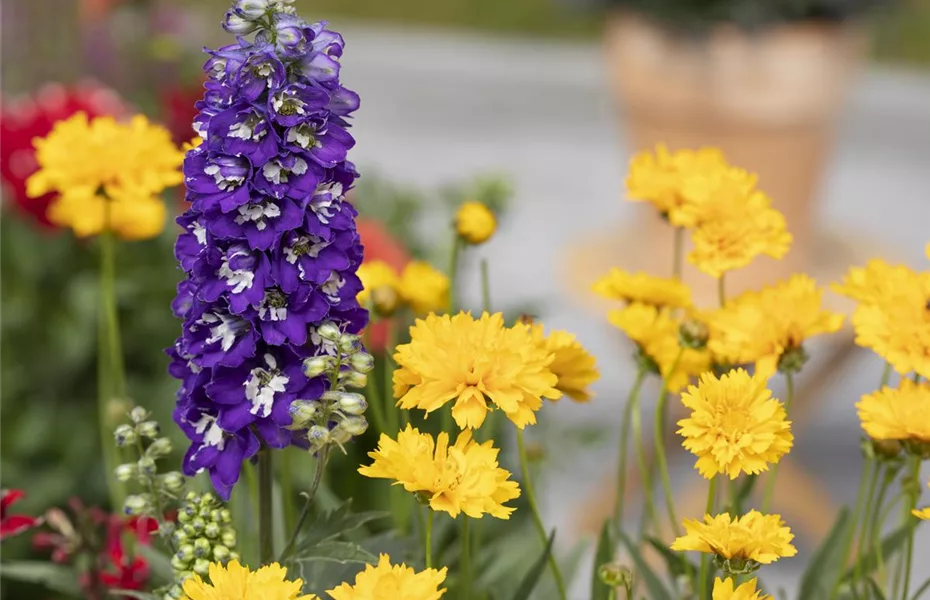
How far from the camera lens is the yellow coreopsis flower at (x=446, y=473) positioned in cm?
33

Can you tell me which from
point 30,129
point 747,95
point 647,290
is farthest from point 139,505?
point 747,95

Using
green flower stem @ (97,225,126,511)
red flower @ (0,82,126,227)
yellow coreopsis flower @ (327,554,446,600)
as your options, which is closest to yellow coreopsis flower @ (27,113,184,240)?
green flower stem @ (97,225,126,511)

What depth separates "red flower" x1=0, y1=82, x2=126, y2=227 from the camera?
864 millimetres

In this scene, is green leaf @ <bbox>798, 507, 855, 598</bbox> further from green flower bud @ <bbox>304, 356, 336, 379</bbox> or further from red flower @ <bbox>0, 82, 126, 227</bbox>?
red flower @ <bbox>0, 82, 126, 227</bbox>

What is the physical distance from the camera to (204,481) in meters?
0.59

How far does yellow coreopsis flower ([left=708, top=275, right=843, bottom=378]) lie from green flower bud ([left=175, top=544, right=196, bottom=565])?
0.64 ft

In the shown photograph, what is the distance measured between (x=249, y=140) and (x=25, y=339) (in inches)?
26.3

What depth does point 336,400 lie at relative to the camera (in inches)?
13.9

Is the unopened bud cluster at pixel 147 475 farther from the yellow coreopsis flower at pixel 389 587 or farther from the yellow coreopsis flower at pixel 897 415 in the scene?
the yellow coreopsis flower at pixel 897 415

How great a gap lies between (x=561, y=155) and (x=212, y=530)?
2469mm

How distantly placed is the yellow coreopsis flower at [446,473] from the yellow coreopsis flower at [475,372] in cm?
1

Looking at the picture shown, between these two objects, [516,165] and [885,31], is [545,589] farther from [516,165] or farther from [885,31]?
[885,31]

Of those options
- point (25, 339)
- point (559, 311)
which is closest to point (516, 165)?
point (559, 311)

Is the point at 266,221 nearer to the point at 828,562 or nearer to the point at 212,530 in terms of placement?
the point at 212,530
